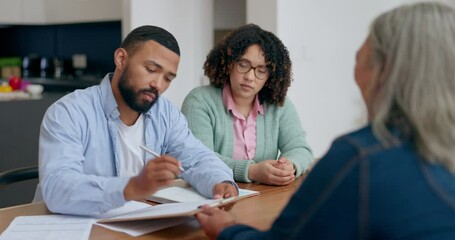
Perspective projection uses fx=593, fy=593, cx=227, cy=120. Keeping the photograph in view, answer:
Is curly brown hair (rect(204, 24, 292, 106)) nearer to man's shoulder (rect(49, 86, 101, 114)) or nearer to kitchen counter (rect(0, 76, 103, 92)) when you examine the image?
man's shoulder (rect(49, 86, 101, 114))

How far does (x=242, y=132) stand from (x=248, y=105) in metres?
0.12

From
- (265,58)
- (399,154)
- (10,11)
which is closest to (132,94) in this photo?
(265,58)

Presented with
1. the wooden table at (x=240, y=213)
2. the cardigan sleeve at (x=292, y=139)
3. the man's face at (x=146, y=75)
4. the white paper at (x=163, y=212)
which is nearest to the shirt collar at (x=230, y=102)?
the cardigan sleeve at (x=292, y=139)

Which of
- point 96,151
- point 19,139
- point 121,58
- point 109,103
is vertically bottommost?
point 19,139

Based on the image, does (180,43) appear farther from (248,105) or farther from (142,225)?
(142,225)

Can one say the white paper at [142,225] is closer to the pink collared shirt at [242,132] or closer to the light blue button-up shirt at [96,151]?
the light blue button-up shirt at [96,151]

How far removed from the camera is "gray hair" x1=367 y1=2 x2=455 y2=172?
928mm

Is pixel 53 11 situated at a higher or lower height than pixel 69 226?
higher

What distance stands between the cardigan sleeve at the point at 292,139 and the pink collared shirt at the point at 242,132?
12 cm

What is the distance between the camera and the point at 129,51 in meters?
1.83

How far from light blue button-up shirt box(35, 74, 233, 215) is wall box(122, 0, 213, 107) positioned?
8.60ft

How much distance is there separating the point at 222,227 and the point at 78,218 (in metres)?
0.41

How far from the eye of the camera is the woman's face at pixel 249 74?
7.41 feet

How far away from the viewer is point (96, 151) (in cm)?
175
